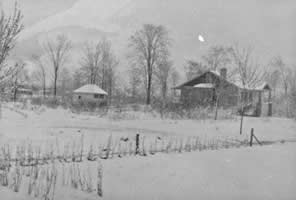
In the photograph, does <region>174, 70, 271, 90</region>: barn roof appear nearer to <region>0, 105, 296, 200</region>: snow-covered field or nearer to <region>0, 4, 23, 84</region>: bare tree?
<region>0, 105, 296, 200</region>: snow-covered field

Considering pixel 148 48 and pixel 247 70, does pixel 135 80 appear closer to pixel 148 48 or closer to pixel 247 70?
pixel 148 48

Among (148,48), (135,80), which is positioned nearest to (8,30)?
(148,48)

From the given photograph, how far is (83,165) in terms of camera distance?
15.6ft

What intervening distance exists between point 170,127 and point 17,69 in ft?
28.5

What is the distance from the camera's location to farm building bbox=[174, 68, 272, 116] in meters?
15.0

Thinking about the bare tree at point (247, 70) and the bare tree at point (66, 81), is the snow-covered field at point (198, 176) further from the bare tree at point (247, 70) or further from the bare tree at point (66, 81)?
the bare tree at point (66, 81)

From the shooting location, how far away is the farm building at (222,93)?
49.2 ft

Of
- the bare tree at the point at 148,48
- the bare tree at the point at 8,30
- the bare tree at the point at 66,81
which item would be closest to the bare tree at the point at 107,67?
the bare tree at the point at 148,48

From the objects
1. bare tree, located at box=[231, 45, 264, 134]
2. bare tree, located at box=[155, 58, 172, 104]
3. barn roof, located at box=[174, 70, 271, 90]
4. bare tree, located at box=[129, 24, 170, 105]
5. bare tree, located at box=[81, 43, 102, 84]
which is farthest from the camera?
bare tree, located at box=[81, 43, 102, 84]

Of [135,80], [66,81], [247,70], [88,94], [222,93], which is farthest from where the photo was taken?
[66,81]

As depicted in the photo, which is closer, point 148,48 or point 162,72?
point 148,48

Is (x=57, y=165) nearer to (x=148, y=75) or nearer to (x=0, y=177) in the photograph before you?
(x=0, y=177)

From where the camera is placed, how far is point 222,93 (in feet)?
53.2

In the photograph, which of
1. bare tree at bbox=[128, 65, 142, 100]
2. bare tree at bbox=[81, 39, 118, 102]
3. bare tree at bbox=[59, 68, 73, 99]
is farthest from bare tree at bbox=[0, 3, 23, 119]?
bare tree at bbox=[59, 68, 73, 99]
